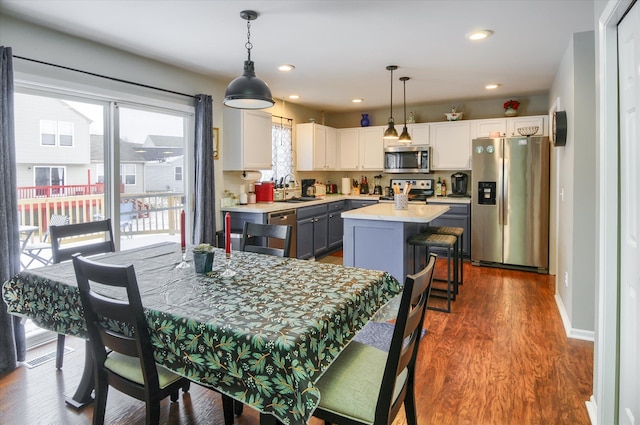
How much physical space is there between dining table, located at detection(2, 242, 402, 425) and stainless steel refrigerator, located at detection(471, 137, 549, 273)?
12.4 feet

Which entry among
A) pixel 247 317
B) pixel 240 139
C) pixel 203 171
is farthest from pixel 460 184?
pixel 247 317

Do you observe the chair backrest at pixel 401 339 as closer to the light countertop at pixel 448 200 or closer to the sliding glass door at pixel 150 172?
the sliding glass door at pixel 150 172

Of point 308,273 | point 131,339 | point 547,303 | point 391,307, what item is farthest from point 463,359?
point 131,339

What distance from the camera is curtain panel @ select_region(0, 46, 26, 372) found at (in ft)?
8.32

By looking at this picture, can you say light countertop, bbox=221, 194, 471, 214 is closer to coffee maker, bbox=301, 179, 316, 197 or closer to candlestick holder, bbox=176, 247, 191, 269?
coffee maker, bbox=301, 179, 316, 197

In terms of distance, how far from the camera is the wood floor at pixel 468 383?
2045 mm

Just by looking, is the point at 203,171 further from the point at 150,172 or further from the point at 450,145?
the point at 450,145

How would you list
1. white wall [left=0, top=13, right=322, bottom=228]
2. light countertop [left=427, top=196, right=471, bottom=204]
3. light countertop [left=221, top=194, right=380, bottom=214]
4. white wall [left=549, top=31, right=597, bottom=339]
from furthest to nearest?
light countertop [left=427, top=196, right=471, bottom=204] → light countertop [left=221, top=194, right=380, bottom=214] → white wall [left=549, top=31, right=597, bottom=339] → white wall [left=0, top=13, right=322, bottom=228]

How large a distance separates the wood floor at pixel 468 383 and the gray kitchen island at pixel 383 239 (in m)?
0.59

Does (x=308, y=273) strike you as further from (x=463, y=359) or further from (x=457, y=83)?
(x=457, y=83)

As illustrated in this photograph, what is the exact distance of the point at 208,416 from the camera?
6.72 ft

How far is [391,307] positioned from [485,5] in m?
2.16

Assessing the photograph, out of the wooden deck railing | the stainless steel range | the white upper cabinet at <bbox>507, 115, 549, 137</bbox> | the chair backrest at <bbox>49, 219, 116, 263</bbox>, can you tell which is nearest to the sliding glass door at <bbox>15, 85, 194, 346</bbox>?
the wooden deck railing

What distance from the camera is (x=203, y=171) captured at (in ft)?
13.6
